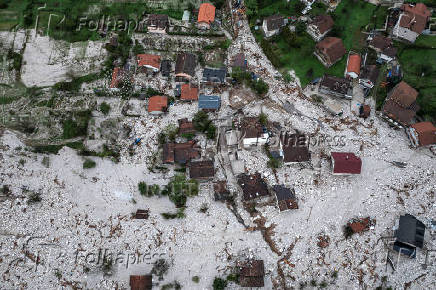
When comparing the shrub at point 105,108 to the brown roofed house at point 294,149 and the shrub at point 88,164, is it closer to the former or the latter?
the shrub at point 88,164

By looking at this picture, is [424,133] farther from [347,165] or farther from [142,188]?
[142,188]

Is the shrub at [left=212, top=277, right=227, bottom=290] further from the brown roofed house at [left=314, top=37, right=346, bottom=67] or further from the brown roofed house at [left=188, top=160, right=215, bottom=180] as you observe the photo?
the brown roofed house at [left=314, top=37, right=346, bottom=67]

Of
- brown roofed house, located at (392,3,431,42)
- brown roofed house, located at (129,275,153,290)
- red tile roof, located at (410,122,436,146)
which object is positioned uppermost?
brown roofed house, located at (392,3,431,42)

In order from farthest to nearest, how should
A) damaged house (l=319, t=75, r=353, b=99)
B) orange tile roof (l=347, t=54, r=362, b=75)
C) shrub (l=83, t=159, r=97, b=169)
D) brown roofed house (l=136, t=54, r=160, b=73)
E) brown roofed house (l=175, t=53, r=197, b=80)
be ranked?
brown roofed house (l=136, t=54, r=160, b=73), brown roofed house (l=175, t=53, r=197, b=80), orange tile roof (l=347, t=54, r=362, b=75), damaged house (l=319, t=75, r=353, b=99), shrub (l=83, t=159, r=97, b=169)

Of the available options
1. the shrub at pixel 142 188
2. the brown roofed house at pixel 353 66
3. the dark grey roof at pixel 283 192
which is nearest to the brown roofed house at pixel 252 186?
the dark grey roof at pixel 283 192

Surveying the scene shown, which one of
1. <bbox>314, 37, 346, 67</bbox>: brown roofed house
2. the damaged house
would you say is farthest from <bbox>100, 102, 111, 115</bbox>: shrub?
<bbox>314, 37, 346, 67</bbox>: brown roofed house

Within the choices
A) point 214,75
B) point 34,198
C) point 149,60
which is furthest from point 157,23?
point 34,198
